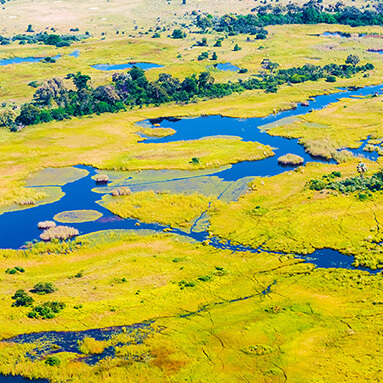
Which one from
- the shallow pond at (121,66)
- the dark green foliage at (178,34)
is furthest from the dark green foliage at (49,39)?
the dark green foliage at (178,34)

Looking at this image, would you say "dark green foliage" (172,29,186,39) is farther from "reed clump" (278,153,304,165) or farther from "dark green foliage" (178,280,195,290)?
"dark green foliage" (178,280,195,290)

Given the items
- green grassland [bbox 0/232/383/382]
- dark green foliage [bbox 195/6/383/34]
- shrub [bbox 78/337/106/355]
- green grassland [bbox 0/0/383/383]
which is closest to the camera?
green grassland [bbox 0/232/383/382]

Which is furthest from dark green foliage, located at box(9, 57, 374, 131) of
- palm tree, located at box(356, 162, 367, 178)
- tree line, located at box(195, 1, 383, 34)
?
tree line, located at box(195, 1, 383, 34)

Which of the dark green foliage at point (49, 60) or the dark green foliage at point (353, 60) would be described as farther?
the dark green foliage at point (49, 60)

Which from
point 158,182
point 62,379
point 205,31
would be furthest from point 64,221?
point 205,31

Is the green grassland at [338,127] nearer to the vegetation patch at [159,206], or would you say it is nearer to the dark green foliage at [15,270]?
the vegetation patch at [159,206]

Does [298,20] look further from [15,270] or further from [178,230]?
[15,270]
